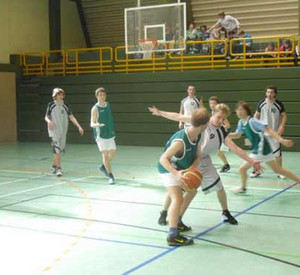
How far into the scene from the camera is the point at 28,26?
72.7ft

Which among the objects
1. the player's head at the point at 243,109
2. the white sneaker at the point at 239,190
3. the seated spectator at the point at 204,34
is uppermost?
the seated spectator at the point at 204,34

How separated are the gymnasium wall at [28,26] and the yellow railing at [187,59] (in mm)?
808

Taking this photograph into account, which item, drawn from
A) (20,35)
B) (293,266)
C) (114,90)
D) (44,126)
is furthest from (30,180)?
(20,35)

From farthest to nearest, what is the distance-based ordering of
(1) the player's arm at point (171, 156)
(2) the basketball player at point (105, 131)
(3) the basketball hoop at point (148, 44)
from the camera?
1. (3) the basketball hoop at point (148, 44)
2. (2) the basketball player at point (105, 131)
3. (1) the player's arm at point (171, 156)

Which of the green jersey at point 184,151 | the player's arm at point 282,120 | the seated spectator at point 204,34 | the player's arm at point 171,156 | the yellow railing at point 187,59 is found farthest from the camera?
the seated spectator at point 204,34

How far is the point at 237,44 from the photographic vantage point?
17.1m

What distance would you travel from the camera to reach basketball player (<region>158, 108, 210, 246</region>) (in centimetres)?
530

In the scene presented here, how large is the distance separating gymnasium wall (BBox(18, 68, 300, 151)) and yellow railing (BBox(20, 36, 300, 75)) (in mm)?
411

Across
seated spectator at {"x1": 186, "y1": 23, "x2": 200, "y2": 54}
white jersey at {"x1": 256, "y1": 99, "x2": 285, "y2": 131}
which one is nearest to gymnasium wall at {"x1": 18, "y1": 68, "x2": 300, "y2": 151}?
seated spectator at {"x1": 186, "y1": 23, "x2": 200, "y2": 54}

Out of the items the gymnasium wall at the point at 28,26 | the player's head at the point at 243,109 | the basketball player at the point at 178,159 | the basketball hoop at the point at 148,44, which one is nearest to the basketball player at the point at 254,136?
the player's head at the point at 243,109

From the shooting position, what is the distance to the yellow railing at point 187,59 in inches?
646

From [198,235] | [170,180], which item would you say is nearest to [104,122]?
[198,235]

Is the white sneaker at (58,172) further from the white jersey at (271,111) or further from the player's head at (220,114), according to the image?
the player's head at (220,114)

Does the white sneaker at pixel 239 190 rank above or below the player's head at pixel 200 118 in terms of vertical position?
below
